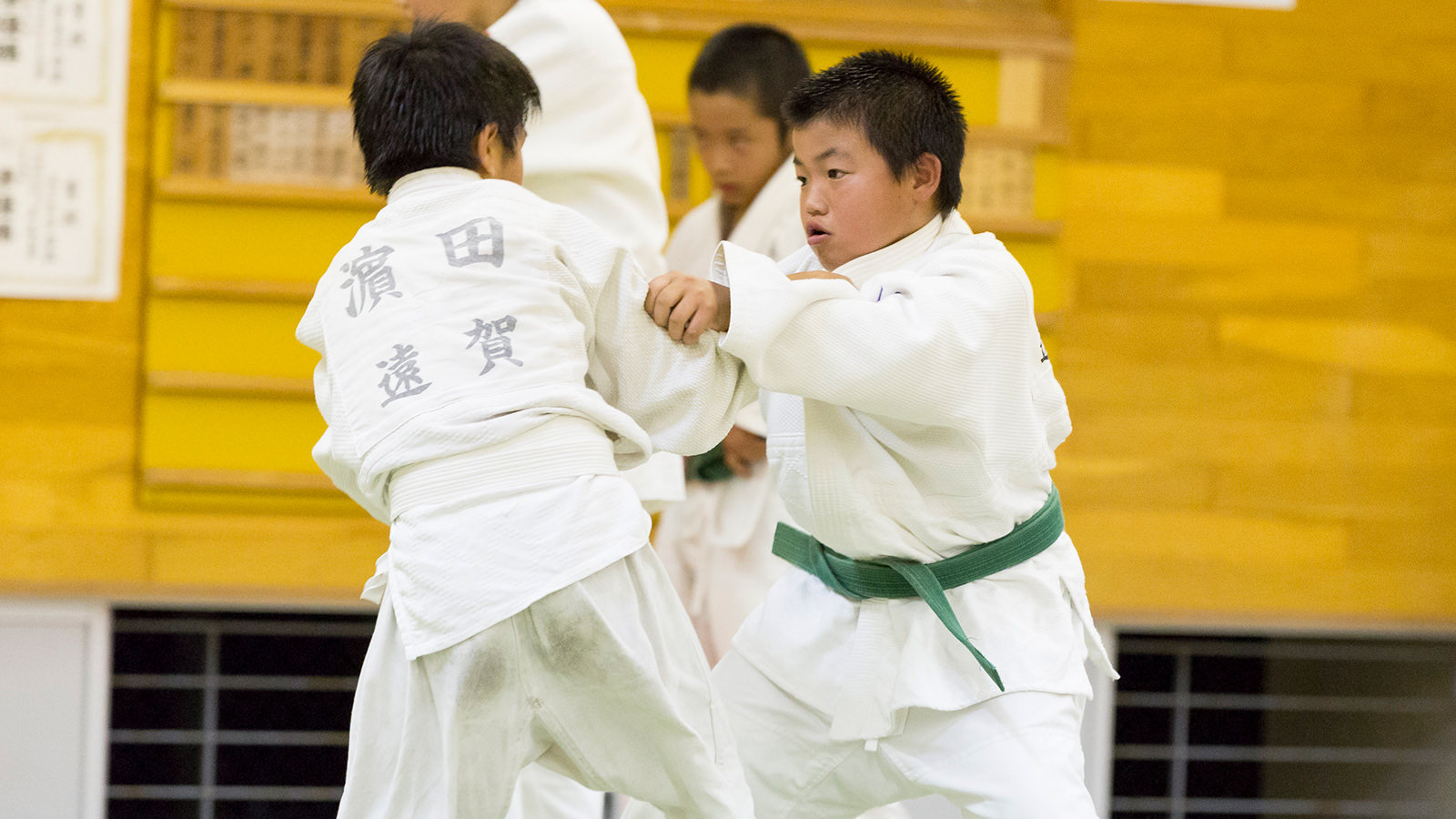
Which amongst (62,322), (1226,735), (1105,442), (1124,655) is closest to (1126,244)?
(1105,442)

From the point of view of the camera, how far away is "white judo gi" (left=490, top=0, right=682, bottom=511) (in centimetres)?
214

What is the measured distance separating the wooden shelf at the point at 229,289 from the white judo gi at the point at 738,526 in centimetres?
101

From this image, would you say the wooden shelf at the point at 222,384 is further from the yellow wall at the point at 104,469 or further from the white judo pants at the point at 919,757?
the white judo pants at the point at 919,757

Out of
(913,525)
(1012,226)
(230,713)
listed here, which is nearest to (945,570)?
(913,525)

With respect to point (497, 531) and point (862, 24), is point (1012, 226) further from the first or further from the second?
point (497, 531)

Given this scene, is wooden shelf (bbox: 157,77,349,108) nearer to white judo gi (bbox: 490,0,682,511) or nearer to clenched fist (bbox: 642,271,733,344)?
white judo gi (bbox: 490,0,682,511)

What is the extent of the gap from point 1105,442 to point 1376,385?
72cm

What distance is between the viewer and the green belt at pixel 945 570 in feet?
5.63

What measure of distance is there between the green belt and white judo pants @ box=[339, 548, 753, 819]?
0.96 ft

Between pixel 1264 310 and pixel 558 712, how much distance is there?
246 centimetres

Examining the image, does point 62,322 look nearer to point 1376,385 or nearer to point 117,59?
point 117,59

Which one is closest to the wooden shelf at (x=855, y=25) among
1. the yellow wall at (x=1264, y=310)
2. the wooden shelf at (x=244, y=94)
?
the yellow wall at (x=1264, y=310)

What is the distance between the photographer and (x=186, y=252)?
3055 millimetres

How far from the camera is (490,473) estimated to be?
1.50m
